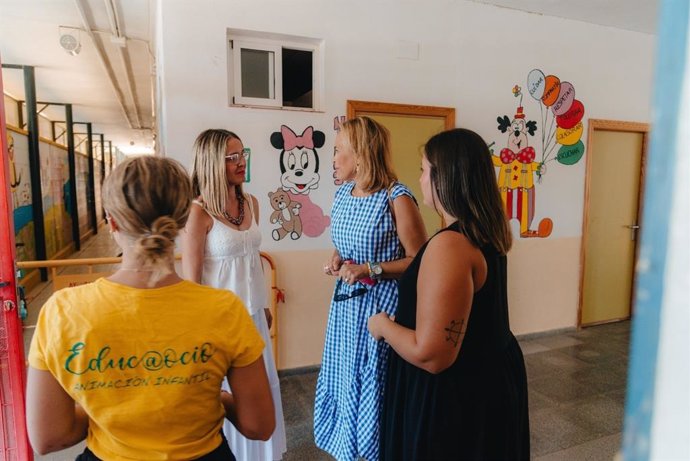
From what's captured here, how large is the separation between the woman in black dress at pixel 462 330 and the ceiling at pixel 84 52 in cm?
381

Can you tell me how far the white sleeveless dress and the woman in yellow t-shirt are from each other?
0.87 meters

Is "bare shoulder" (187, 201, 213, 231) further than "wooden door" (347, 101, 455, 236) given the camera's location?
No

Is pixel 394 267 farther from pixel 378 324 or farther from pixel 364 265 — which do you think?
pixel 378 324

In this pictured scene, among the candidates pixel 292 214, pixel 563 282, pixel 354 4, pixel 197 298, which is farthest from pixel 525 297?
pixel 197 298

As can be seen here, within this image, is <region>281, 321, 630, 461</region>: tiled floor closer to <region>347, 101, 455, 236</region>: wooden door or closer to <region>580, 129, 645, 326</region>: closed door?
<region>580, 129, 645, 326</region>: closed door

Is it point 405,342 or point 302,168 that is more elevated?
point 302,168

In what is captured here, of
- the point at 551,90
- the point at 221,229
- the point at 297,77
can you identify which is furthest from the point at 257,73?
the point at 551,90

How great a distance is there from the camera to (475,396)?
1190 millimetres

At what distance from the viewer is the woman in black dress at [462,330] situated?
1139 millimetres

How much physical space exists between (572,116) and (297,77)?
2583 mm

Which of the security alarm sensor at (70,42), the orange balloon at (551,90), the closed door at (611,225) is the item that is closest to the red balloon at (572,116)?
the orange balloon at (551,90)

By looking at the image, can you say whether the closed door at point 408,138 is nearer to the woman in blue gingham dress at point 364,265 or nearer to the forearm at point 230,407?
the woman in blue gingham dress at point 364,265

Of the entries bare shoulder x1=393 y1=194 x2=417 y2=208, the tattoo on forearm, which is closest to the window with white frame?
bare shoulder x1=393 y1=194 x2=417 y2=208

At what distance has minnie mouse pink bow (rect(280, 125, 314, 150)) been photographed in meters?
3.29
